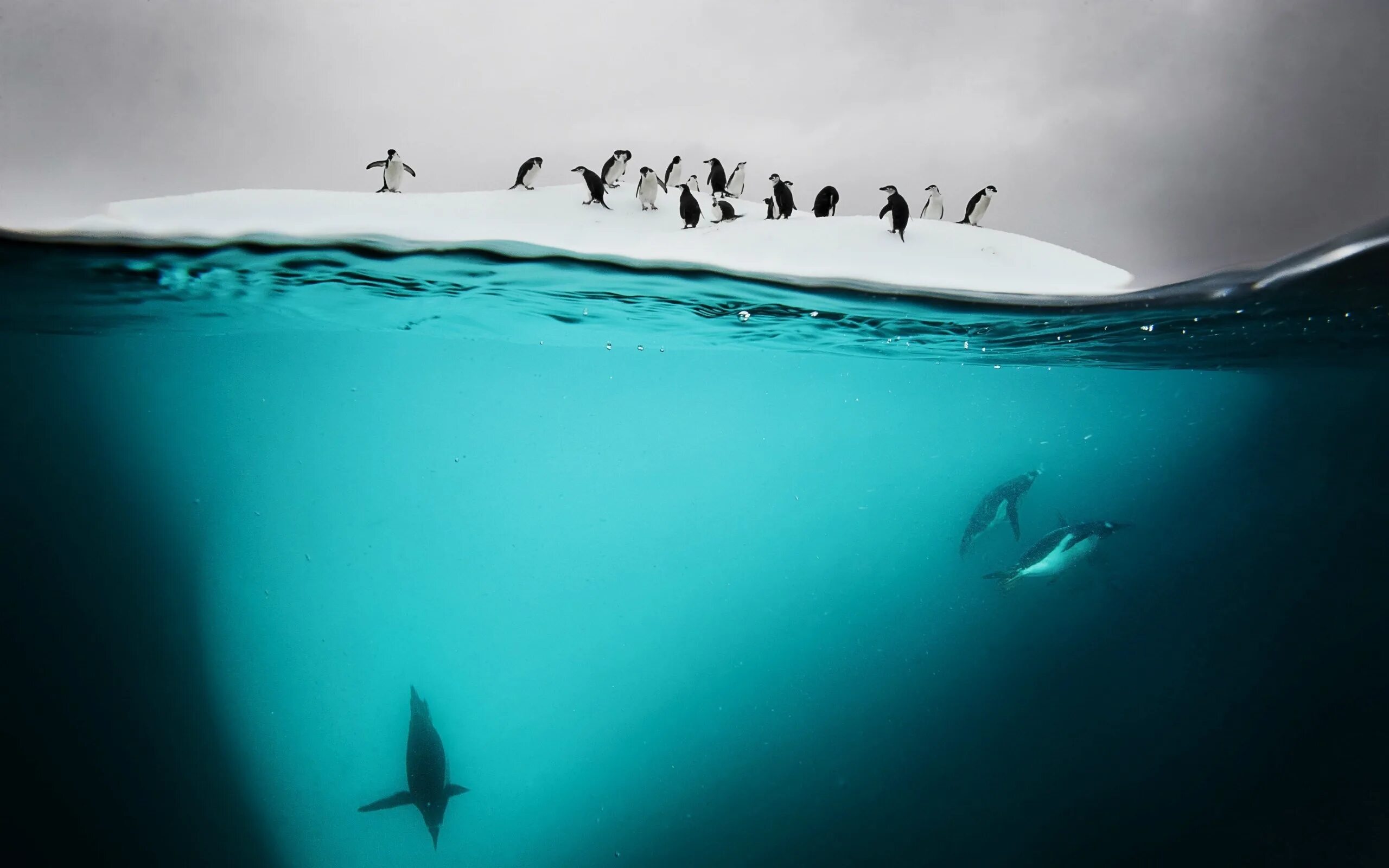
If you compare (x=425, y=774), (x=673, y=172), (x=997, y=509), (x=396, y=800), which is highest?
(x=673, y=172)

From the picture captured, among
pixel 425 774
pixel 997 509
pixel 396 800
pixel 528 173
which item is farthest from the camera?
pixel 997 509

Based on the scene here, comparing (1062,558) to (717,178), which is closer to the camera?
(717,178)

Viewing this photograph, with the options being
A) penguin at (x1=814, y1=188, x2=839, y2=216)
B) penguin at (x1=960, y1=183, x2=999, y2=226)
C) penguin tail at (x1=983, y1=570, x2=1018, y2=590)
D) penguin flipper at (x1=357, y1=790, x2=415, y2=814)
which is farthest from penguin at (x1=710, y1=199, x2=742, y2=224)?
penguin flipper at (x1=357, y1=790, x2=415, y2=814)

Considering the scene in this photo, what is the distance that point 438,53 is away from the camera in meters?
3.84

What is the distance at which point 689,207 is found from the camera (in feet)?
14.4

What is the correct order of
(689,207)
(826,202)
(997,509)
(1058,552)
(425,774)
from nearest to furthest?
(826,202) < (689,207) < (425,774) < (1058,552) < (997,509)

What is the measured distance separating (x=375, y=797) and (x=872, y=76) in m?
10.7

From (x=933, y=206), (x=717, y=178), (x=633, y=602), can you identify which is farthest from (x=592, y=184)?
(x=633, y=602)

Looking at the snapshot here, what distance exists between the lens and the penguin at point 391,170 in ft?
13.3

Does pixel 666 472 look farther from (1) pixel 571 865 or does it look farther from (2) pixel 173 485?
(2) pixel 173 485

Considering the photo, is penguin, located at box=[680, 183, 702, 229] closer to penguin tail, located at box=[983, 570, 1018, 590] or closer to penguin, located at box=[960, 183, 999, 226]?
penguin, located at box=[960, 183, 999, 226]

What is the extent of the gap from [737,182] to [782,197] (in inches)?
12.7

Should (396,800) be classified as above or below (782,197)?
below

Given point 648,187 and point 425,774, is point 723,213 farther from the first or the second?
point 425,774
